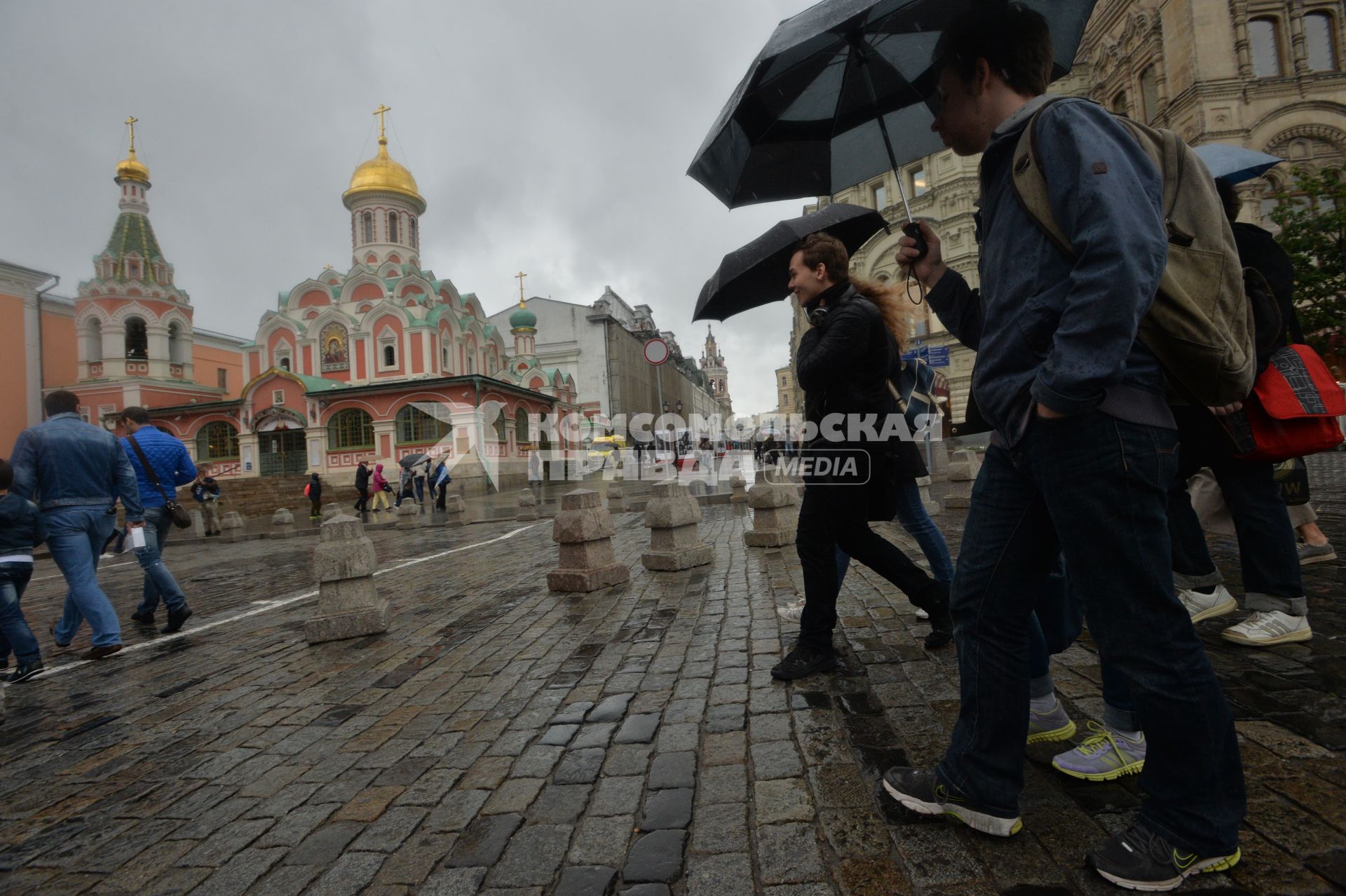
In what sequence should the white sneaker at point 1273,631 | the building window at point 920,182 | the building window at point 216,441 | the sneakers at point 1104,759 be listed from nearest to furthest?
1. the sneakers at point 1104,759
2. the white sneaker at point 1273,631
3. the building window at point 920,182
4. the building window at point 216,441

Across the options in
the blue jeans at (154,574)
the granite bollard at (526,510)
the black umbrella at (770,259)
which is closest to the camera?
the black umbrella at (770,259)

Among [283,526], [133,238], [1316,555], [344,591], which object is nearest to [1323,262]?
[1316,555]

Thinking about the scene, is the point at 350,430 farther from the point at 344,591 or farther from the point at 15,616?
the point at 344,591

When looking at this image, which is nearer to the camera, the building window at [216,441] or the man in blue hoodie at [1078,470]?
the man in blue hoodie at [1078,470]

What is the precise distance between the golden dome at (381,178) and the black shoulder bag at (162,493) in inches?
1656

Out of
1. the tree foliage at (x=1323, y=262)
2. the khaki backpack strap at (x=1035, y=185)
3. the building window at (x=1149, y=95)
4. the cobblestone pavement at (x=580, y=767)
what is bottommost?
the cobblestone pavement at (x=580, y=767)

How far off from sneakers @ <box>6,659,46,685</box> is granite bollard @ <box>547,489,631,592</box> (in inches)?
148

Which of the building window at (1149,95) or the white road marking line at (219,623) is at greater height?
the building window at (1149,95)

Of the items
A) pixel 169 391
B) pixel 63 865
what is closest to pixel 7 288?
pixel 169 391

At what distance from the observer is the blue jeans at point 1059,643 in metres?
2.32

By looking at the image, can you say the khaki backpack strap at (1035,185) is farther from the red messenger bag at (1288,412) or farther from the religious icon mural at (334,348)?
the religious icon mural at (334,348)

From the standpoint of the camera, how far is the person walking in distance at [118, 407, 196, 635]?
625 centimetres

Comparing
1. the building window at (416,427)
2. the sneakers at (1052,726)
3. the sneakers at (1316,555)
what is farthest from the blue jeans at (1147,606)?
the building window at (416,427)

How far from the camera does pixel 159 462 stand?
21.8 ft
